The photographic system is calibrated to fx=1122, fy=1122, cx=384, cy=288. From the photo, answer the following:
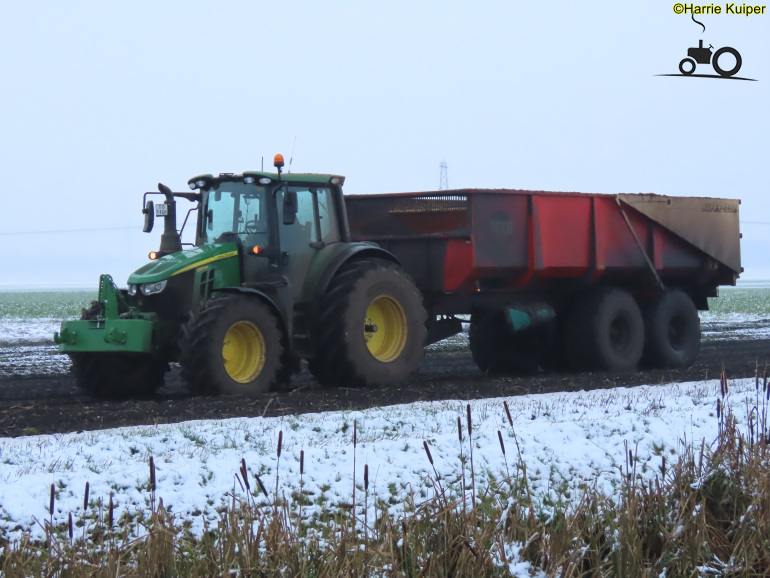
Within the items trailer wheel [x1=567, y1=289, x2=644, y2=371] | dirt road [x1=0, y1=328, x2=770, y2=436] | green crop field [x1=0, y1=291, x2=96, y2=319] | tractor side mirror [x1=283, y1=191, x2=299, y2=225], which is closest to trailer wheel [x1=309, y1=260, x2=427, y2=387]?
dirt road [x1=0, y1=328, x2=770, y2=436]

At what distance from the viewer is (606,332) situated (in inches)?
585

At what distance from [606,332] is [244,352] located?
546 cm

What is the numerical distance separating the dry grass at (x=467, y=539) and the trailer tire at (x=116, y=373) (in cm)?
639

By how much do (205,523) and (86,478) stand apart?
5.22 feet

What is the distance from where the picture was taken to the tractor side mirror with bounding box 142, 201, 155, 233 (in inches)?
475

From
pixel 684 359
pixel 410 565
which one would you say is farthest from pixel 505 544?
pixel 684 359

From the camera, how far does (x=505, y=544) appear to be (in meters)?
5.07

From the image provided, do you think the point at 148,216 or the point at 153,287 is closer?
the point at 153,287

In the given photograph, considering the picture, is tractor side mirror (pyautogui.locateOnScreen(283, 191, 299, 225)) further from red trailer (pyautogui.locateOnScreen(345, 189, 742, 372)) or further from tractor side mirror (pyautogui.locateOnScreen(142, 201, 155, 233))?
red trailer (pyautogui.locateOnScreen(345, 189, 742, 372))

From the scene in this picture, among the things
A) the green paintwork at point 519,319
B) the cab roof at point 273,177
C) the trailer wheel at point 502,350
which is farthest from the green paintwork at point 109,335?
the trailer wheel at point 502,350

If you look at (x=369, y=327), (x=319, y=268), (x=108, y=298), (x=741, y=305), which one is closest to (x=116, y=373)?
(x=108, y=298)

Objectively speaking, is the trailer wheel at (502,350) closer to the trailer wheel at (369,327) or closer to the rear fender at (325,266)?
the trailer wheel at (369,327)

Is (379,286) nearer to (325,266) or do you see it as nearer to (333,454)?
(325,266)

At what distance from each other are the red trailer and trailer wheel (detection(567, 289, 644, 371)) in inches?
0.6
